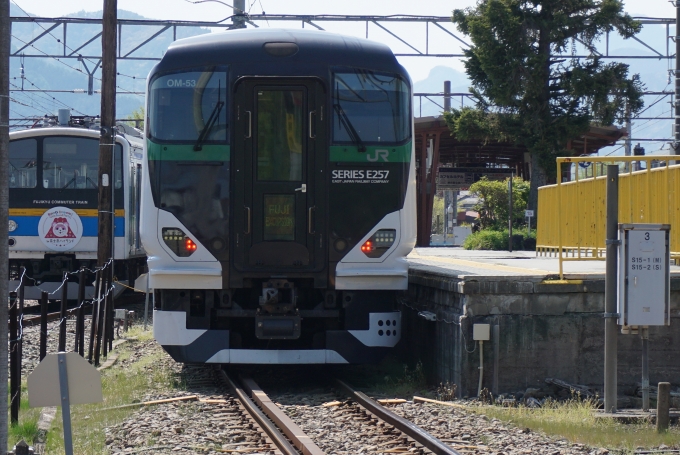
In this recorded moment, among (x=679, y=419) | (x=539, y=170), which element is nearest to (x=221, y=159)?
(x=679, y=419)

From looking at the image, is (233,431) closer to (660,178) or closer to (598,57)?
(660,178)

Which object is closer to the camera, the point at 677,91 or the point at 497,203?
the point at 677,91

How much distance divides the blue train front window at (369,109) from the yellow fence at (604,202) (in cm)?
164

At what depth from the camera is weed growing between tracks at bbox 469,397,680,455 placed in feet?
22.6

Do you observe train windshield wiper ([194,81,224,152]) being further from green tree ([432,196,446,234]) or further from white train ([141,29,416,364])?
green tree ([432,196,446,234])

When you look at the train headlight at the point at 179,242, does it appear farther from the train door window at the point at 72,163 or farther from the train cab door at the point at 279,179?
the train door window at the point at 72,163

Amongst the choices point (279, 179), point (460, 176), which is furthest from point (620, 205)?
point (460, 176)

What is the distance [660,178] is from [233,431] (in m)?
5.32

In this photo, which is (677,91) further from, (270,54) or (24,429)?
(24,429)

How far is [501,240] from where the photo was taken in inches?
1209

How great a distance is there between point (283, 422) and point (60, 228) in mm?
11482

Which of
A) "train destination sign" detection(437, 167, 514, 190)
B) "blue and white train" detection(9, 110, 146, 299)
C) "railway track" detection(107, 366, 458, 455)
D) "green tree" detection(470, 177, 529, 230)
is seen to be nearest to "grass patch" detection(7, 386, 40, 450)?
"railway track" detection(107, 366, 458, 455)

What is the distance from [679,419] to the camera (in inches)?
295

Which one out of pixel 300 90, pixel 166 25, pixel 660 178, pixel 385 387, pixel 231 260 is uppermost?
pixel 166 25
